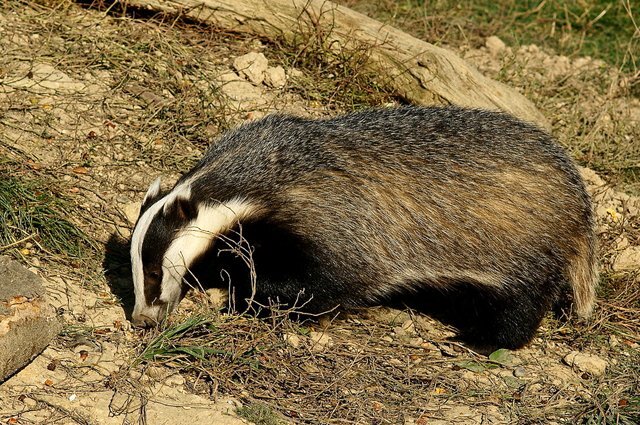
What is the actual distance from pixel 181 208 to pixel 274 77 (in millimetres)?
2691

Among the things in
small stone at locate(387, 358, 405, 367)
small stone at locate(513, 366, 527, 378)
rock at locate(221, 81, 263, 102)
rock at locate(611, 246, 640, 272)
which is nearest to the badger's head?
small stone at locate(387, 358, 405, 367)

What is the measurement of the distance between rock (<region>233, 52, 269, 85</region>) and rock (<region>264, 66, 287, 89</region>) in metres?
0.04

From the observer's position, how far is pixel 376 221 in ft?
18.2

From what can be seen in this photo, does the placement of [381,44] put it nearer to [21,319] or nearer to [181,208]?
[181,208]

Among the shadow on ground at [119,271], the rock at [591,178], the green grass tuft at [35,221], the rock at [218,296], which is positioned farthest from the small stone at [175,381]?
the rock at [591,178]

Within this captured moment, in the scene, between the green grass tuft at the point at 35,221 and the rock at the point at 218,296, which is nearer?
the green grass tuft at the point at 35,221

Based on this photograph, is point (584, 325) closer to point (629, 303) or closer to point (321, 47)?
point (629, 303)

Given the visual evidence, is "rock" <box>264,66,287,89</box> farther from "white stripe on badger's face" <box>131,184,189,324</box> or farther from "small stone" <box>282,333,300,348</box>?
"small stone" <box>282,333,300,348</box>

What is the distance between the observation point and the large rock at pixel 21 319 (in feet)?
15.1

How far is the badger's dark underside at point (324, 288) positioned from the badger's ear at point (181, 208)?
0.27 metres

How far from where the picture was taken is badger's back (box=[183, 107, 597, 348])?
18.1 feet

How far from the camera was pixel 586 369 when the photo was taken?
5.79 m

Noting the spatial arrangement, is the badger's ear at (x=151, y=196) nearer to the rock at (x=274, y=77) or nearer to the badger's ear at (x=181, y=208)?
the badger's ear at (x=181, y=208)

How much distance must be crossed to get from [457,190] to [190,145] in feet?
7.72
